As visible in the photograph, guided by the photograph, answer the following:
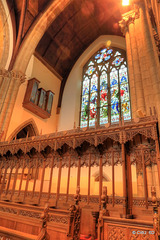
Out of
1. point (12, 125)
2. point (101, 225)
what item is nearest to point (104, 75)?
point (12, 125)

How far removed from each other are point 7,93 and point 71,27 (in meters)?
7.76

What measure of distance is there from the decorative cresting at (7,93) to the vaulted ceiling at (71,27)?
3381mm

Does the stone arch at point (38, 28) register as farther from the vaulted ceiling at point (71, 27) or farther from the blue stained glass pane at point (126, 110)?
the blue stained glass pane at point (126, 110)

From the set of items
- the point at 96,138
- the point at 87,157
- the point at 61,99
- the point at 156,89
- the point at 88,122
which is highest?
the point at 61,99

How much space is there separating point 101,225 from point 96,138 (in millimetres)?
2751

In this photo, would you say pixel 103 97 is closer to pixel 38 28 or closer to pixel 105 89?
pixel 105 89

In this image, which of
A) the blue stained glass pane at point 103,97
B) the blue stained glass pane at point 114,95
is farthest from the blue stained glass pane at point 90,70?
the blue stained glass pane at point 114,95

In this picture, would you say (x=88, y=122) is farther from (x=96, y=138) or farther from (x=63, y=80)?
(x=96, y=138)

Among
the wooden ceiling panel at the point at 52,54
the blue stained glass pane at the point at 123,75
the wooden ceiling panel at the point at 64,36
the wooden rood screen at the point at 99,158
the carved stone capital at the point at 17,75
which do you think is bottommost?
the wooden rood screen at the point at 99,158

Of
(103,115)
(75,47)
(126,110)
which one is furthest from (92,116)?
(75,47)

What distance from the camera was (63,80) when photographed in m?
15.3

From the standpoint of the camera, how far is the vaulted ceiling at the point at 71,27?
471 inches

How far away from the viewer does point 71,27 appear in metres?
13.5

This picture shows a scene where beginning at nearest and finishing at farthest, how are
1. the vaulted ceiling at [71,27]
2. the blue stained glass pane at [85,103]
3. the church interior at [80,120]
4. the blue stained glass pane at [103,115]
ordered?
the church interior at [80,120], the blue stained glass pane at [103,115], the vaulted ceiling at [71,27], the blue stained glass pane at [85,103]
